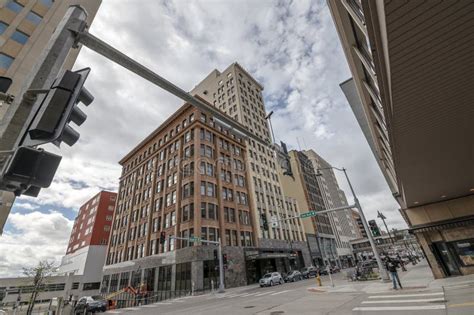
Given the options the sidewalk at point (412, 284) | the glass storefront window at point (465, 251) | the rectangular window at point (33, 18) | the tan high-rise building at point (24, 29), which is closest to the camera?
the sidewalk at point (412, 284)

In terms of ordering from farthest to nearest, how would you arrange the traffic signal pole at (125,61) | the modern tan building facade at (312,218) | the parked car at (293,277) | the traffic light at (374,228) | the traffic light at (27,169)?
1. the modern tan building facade at (312,218)
2. the parked car at (293,277)
3. the traffic light at (374,228)
4. the traffic signal pole at (125,61)
5. the traffic light at (27,169)

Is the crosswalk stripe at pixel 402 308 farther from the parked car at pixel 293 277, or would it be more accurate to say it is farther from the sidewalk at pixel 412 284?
the parked car at pixel 293 277

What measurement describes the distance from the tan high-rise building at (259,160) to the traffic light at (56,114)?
3899 centimetres

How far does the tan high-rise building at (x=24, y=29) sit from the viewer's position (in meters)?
19.5

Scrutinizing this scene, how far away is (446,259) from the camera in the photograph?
16.5 metres

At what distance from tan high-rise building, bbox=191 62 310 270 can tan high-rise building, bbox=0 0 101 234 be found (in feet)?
99.9

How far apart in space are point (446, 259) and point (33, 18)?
41607 millimetres

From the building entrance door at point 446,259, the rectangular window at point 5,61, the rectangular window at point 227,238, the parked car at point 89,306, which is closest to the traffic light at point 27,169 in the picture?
the building entrance door at point 446,259

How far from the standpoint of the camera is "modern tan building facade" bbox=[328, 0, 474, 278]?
11.5ft

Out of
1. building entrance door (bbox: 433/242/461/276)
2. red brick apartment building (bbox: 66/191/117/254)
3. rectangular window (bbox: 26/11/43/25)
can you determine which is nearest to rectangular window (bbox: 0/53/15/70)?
rectangular window (bbox: 26/11/43/25)

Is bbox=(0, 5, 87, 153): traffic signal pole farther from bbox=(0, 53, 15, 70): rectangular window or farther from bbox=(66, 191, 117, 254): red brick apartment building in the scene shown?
bbox=(66, 191, 117, 254): red brick apartment building

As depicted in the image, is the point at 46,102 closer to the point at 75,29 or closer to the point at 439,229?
the point at 75,29

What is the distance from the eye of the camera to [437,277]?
1611 centimetres

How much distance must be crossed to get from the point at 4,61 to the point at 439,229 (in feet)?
125
